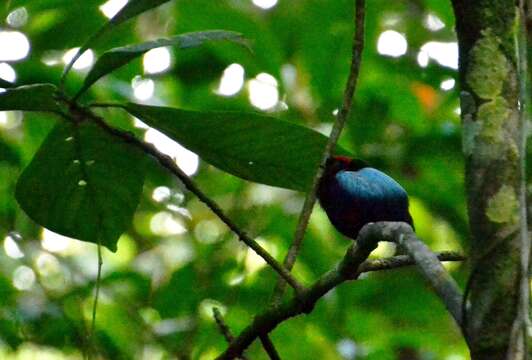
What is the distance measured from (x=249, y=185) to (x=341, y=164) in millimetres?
1667

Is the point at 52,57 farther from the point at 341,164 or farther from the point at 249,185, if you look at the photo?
the point at 341,164

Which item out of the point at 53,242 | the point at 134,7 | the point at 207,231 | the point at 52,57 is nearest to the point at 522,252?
the point at 134,7

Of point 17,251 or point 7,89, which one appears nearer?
point 7,89

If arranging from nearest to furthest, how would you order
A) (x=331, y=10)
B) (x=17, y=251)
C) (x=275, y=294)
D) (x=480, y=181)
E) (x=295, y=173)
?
(x=480, y=181), (x=275, y=294), (x=295, y=173), (x=331, y=10), (x=17, y=251)

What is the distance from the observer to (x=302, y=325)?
359 centimetres

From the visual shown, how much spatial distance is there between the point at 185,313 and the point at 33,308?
1.76 ft

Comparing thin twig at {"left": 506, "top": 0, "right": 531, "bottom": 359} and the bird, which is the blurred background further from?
thin twig at {"left": 506, "top": 0, "right": 531, "bottom": 359}

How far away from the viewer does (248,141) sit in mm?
2193

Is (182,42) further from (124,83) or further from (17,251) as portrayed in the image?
(17,251)

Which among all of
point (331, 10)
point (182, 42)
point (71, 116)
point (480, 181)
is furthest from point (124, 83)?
point (480, 181)

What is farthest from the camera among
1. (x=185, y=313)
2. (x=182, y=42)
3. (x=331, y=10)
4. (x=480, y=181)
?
(x=185, y=313)

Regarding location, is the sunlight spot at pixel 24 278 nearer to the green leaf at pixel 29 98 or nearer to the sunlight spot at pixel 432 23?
the sunlight spot at pixel 432 23

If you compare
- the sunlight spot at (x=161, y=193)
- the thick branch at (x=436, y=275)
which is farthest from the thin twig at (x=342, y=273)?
the sunlight spot at (x=161, y=193)

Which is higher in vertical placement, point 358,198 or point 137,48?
point 137,48
